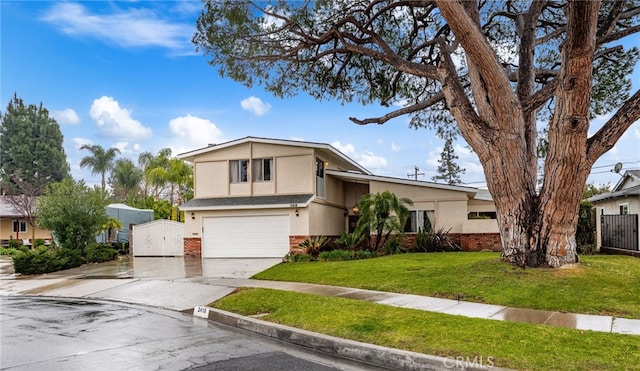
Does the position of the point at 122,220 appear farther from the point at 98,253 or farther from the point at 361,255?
the point at 361,255

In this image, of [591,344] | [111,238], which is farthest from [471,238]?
[111,238]

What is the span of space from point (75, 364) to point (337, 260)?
517 inches

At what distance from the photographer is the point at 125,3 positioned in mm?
13469

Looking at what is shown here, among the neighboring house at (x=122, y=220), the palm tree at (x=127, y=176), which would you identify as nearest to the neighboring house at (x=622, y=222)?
the neighboring house at (x=122, y=220)

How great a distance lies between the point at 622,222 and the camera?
1872cm

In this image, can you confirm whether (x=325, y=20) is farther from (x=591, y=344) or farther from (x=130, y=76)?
(x=591, y=344)

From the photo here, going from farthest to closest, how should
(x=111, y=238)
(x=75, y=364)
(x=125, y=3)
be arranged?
(x=111, y=238), (x=125, y=3), (x=75, y=364)

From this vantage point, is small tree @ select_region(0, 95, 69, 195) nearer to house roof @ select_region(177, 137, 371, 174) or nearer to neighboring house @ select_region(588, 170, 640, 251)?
house roof @ select_region(177, 137, 371, 174)

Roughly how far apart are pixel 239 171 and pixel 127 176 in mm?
26447

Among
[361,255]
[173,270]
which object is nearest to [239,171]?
[173,270]

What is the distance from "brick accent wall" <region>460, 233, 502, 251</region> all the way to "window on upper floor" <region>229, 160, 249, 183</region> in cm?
1091

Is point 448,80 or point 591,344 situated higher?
point 448,80

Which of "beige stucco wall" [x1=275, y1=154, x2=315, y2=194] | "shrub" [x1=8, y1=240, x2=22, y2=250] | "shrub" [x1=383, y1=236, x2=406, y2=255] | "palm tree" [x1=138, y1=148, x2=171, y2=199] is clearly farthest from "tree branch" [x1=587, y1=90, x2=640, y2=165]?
"shrub" [x1=8, y1=240, x2=22, y2=250]

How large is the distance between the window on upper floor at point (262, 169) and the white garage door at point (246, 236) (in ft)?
6.73
